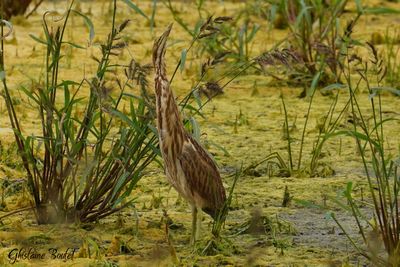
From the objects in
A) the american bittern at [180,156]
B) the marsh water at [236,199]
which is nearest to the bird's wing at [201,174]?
the american bittern at [180,156]

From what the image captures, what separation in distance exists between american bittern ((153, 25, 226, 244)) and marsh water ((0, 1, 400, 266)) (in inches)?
6.5

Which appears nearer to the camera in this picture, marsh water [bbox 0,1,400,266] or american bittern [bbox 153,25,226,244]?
american bittern [bbox 153,25,226,244]

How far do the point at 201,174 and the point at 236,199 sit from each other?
784 millimetres

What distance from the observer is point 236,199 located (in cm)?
487

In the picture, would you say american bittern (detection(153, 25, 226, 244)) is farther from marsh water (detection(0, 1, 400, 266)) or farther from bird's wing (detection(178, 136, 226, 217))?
marsh water (detection(0, 1, 400, 266))

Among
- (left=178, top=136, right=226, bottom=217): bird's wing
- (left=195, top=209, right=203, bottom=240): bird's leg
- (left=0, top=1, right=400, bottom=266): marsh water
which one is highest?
(left=178, top=136, right=226, bottom=217): bird's wing

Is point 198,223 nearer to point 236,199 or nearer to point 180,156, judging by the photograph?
point 180,156

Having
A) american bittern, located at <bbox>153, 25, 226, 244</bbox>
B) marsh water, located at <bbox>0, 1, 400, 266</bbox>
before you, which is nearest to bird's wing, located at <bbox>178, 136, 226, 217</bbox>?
american bittern, located at <bbox>153, 25, 226, 244</bbox>

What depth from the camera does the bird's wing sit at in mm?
4070

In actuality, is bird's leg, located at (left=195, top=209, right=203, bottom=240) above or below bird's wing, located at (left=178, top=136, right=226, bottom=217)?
below

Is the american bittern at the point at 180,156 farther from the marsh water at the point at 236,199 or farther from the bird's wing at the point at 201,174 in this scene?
the marsh water at the point at 236,199

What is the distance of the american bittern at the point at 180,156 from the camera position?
398 centimetres

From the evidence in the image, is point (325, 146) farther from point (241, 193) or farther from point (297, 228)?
point (297, 228)

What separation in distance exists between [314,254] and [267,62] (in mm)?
721
